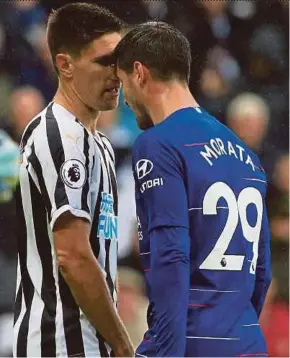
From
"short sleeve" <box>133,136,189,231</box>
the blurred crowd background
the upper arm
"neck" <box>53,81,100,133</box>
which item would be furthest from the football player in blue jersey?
the blurred crowd background

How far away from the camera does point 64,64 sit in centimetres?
184

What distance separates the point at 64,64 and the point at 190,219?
61 centimetres

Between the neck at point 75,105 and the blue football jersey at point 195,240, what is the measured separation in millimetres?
361

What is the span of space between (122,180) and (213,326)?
59.4 inches

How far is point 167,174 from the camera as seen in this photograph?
1394 mm

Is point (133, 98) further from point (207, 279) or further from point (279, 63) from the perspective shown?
point (279, 63)

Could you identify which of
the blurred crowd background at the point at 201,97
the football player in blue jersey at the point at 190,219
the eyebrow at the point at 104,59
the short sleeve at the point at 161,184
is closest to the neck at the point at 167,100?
the football player in blue jersey at the point at 190,219

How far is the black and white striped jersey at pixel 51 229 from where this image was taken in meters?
1.62

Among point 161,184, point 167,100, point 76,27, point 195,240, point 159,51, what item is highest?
point 76,27

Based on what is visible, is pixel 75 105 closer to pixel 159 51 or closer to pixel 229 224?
pixel 159 51

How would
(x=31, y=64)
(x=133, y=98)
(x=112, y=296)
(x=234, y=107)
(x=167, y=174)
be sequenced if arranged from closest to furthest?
(x=167, y=174)
(x=133, y=98)
(x=112, y=296)
(x=31, y=64)
(x=234, y=107)

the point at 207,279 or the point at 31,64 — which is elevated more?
the point at 31,64

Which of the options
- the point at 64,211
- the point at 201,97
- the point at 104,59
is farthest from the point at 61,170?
the point at 201,97

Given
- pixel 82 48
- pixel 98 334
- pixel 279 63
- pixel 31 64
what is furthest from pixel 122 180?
pixel 98 334
